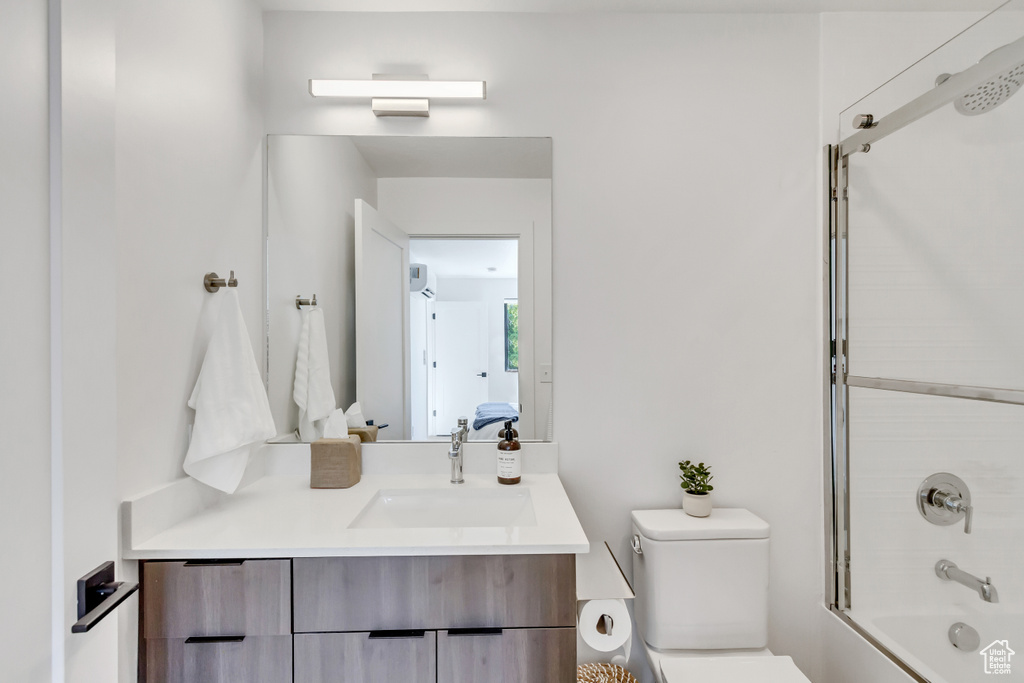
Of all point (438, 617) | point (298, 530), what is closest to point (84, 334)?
point (298, 530)

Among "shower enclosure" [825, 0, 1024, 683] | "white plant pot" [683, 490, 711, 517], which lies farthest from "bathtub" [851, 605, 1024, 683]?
"white plant pot" [683, 490, 711, 517]

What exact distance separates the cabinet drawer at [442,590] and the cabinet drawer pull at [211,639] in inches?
6.9

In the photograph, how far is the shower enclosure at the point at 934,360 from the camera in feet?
4.04

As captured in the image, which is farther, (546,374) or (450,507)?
(546,374)

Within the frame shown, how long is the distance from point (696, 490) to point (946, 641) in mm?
709

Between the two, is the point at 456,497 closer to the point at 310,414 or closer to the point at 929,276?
the point at 310,414

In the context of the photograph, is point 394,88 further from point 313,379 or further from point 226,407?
point 226,407

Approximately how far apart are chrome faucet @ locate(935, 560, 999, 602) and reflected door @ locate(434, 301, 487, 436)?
1363 mm

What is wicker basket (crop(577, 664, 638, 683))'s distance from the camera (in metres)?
1.53

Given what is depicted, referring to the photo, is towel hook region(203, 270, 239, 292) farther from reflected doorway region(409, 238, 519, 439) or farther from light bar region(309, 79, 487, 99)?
light bar region(309, 79, 487, 99)

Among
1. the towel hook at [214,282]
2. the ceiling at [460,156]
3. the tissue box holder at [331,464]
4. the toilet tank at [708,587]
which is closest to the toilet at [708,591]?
the toilet tank at [708,587]

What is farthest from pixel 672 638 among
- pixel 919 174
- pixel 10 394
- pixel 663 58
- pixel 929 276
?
pixel 663 58

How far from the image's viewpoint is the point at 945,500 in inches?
55.4

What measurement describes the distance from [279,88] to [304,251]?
1.75 ft
